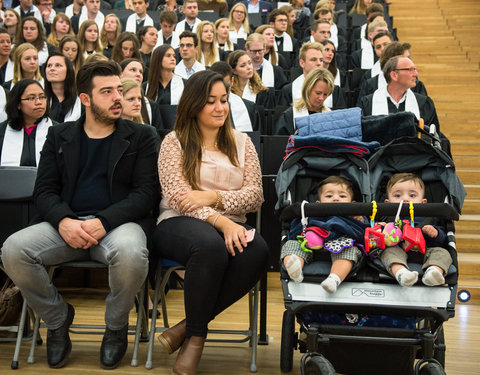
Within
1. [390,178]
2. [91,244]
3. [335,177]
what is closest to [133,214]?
[91,244]

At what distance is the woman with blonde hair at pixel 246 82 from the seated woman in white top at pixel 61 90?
49.7 inches

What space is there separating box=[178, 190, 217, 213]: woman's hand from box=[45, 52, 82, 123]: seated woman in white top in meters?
2.19

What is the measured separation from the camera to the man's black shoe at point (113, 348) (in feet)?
8.89

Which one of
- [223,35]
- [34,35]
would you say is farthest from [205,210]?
[223,35]

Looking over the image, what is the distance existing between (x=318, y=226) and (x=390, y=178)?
21.0 inches

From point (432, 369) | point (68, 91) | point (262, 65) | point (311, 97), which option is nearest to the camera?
point (432, 369)

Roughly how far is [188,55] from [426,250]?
420 centimetres

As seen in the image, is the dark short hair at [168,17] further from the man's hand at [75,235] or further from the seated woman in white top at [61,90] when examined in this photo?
the man's hand at [75,235]

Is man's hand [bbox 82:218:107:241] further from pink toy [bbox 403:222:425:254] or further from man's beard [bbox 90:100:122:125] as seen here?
pink toy [bbox 403:222:425:254]

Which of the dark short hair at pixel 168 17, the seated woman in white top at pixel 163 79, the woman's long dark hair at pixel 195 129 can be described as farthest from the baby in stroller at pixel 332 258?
the dark short hair at pixel 168 17

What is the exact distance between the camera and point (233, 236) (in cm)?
264

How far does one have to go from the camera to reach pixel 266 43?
23.2 ft

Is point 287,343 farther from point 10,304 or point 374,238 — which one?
point 10,304

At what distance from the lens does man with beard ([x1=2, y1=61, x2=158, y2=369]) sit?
2.69 m
